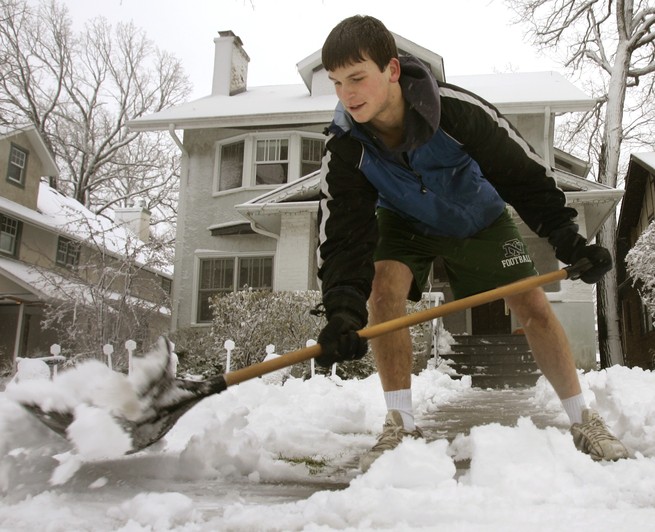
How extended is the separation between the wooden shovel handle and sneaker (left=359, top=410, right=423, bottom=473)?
435mm

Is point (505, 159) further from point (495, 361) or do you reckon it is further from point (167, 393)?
point (495, 361)

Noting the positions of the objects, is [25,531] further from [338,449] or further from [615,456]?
[615,456]

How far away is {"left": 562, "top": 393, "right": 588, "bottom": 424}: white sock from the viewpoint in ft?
8.80

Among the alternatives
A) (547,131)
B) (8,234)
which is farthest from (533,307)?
(8,234)

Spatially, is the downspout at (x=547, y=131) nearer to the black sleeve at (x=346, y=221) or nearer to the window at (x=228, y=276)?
the window at (x=228, y=276)

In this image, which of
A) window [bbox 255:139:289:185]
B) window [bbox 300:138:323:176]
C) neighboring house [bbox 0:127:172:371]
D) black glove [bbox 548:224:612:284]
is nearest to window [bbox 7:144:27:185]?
neighboring house [bbox 0:127:172:371]

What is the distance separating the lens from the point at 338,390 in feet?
14.4

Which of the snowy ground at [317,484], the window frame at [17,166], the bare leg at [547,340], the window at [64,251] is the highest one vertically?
the window frame at [17,166]

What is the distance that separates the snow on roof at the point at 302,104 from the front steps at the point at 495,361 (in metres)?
5.54

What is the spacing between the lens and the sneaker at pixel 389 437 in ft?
7.74

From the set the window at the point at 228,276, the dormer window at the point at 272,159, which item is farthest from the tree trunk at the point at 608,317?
the window at the point at 228,276

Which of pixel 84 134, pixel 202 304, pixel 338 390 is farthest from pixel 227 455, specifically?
pixel 84 134

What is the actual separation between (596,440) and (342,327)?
1107 mm

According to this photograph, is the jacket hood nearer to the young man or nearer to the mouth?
the young man
